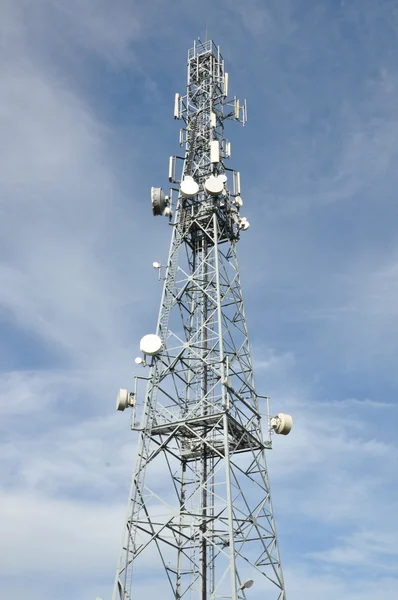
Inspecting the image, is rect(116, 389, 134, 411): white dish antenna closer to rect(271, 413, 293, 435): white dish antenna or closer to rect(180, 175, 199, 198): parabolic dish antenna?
rect(271, 413, 293, 435): white dish antenna

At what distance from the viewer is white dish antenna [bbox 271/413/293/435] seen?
3481cm

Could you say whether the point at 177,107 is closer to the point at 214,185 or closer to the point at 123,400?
the point at 214,185

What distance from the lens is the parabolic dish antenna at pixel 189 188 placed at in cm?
3839

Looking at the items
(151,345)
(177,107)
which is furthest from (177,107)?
(151,345)

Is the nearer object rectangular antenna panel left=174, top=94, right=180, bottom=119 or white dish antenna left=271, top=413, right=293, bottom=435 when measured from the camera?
white dish antenna left=271, top=413, right=293, bottom=435

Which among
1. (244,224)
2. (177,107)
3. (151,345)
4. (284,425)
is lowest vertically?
(284,425)

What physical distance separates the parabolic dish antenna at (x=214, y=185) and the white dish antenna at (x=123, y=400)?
12998 millimetres

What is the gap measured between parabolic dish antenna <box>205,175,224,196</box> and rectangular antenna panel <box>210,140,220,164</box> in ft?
7.12

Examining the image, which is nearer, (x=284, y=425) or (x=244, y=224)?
(x=284, y=425)

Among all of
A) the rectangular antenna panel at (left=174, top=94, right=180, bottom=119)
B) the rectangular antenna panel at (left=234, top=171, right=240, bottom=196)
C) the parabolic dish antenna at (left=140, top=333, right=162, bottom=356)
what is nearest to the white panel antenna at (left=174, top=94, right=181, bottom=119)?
the rectangular antenna panel at (left=174, top=94, right=180, bottom=119)

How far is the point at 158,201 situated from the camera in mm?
40094

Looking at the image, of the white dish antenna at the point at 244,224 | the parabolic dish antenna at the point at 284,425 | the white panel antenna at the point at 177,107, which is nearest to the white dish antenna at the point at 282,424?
the parabolic dish antenna at the point at 284,425

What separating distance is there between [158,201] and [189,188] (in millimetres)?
2602

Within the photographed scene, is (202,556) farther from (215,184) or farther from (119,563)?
(215,184)
